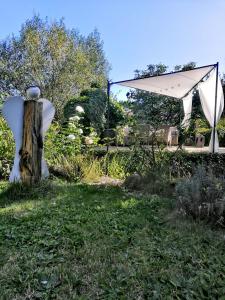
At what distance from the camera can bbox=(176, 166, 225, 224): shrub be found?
10.8 ft

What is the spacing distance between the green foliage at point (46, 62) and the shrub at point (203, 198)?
13367 mm

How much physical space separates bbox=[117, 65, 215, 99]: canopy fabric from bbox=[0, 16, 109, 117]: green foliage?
8.62 m

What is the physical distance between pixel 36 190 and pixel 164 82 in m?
4.54

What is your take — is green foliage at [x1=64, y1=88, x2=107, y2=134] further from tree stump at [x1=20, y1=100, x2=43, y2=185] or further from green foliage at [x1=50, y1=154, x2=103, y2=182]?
tree stump at [x1=20, y1=100, x2=43, y2=185]

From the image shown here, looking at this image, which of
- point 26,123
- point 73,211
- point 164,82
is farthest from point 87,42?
point 73,211

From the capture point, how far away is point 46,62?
55.2ft

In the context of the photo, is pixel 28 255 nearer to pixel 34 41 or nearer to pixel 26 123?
pixel 26 123

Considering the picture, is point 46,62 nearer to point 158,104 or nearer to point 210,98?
point 158,104

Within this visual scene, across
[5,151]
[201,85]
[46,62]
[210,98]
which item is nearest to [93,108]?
[201,85]

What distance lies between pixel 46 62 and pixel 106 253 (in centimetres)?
1531

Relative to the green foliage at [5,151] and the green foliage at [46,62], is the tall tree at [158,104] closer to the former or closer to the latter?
the green foliage at [46,62]

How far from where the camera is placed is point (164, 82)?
26.3 ft

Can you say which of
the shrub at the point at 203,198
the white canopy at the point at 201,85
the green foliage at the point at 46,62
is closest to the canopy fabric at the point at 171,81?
the white canopy at the point at 201,85

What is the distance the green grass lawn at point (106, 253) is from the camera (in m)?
2.18
